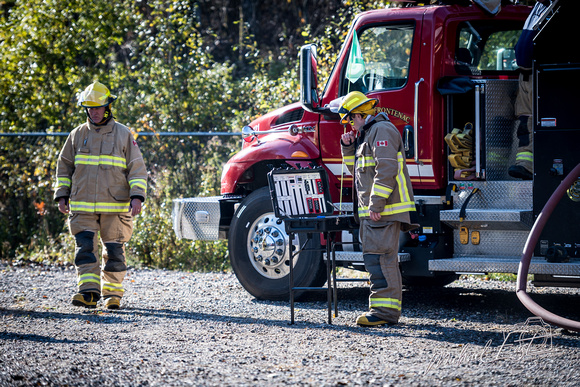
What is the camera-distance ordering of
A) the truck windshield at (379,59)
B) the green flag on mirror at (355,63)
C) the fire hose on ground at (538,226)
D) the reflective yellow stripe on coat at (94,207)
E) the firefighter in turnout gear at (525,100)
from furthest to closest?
the green flag on mirror at (355,63), the reflective yellow stripe on coat at (94,207), the truck windshield at (379,59), the firefighter in turnout gear at (525,100), the fire hose on ground at (538,226)

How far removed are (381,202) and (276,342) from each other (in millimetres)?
1349

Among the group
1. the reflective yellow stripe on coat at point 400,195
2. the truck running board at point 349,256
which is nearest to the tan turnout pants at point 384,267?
the reflective yellow stripe on coat at point 400,195

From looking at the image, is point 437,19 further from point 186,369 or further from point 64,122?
point 64,122

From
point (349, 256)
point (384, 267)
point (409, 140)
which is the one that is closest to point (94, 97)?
point (349, 256)

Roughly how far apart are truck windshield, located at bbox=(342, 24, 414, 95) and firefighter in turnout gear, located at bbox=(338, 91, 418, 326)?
2.93ft

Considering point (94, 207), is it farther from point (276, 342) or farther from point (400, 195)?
point (400, 195)

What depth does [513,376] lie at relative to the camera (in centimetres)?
457

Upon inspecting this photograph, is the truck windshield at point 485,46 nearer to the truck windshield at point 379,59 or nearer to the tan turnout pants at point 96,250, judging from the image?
the truck windshield at point 379,59

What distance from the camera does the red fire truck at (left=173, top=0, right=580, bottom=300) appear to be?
6.16 m

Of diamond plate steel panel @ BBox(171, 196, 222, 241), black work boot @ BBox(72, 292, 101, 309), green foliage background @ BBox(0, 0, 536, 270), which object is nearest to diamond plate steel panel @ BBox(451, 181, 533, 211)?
diamond plate steel panel @ BBox(171, 196, 222, 241)

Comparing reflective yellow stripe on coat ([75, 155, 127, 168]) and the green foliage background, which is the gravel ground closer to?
reflective yellow stripe on coat ([75, 155, 127, 168])

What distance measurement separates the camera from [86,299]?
7.25 metres

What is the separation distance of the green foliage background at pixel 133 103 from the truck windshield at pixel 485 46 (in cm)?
393

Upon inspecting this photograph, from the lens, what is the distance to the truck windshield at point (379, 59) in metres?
7.11
